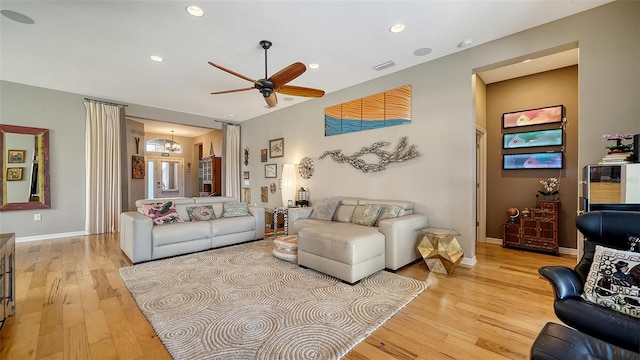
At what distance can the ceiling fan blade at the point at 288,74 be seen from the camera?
2.70m

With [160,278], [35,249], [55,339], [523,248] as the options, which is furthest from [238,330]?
[35,249]

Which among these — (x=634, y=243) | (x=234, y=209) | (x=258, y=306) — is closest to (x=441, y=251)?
(x=634, y=243)

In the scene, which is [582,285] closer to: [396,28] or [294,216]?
[396,28]

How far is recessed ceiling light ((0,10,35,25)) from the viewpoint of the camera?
8.68ft

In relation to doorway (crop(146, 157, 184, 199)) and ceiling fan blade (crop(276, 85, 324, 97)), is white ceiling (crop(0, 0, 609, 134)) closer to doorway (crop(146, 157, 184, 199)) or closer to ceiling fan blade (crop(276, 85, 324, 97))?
ceiling fan blade (crop(276, 85, 324, 97))

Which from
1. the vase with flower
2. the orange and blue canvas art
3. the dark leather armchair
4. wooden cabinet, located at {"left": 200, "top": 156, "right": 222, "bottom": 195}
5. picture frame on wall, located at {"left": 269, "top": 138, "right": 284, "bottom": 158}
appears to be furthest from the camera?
wooden cabinet, located at {"left": 200, "top": 156, "right": 222, "bottom": 195}

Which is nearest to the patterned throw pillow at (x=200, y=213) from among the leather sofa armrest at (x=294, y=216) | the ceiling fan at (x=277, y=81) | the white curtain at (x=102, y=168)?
the leather sofa armrest at (x=294, y=216)

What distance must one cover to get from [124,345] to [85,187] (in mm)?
5188

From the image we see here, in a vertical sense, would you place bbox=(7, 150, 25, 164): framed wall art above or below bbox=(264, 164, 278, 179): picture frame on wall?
above

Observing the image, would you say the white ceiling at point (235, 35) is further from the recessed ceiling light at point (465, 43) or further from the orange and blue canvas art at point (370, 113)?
the orange and blue canvas art at point (370, 113)

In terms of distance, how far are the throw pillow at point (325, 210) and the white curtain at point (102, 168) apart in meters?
4.54

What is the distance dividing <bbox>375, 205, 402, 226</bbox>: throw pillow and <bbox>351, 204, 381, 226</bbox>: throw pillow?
Result: 0.06 meters

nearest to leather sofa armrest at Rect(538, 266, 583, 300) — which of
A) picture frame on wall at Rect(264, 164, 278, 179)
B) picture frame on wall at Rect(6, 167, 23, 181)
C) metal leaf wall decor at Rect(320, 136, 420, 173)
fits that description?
metal leaf wall decor at Rect(320, 136, 420, 173)

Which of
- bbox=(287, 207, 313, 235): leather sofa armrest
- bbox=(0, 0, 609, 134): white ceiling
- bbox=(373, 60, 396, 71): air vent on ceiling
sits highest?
bbox=(373, 60, 396, 71): air vent on ceiling
